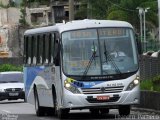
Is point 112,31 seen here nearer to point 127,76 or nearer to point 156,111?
point 127,76

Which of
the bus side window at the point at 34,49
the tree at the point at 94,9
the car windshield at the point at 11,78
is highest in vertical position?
the bus side window at the point at 34,49

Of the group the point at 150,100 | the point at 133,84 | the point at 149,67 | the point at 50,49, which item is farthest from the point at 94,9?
the point at 133,84

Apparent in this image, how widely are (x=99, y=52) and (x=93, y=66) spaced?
49 centimetres

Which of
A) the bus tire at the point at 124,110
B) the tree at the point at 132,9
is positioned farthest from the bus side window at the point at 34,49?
the tree at the point at 132,9

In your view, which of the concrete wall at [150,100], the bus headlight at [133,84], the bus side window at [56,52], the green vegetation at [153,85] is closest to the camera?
the bus headlight at [133,84]

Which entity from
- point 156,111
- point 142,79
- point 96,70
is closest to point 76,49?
point 96,70

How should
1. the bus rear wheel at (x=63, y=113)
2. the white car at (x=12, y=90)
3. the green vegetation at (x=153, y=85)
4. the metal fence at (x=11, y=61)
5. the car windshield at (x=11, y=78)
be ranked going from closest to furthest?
1. the bus rear wheel at (x=63, y=113)
2. the green vegetation at (x=153, y=85)
3. the white car at (x=12, y=90)
4. the car windshield at (x=11, y=78)
5. the metal fence at (x=11, y=61)

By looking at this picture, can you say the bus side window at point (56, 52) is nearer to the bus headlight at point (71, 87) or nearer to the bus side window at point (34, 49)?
the bus headlight at point (71, 87)

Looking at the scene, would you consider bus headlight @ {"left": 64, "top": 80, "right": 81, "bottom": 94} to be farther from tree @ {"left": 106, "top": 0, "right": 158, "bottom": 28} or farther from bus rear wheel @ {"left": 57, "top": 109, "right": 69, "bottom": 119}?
tree @ {"left": 106, "top": 0, "right": 158, "bottom": 28}

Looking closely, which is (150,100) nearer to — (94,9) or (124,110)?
(124,110)

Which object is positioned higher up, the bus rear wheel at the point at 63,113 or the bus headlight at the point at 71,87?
the bus headlight at the point at 71,87

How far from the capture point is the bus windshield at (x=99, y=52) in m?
21.3

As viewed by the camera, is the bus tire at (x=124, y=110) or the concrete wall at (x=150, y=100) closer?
the bus tire at (x=124, y=110)

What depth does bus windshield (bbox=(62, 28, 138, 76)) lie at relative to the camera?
21297 millimetres
